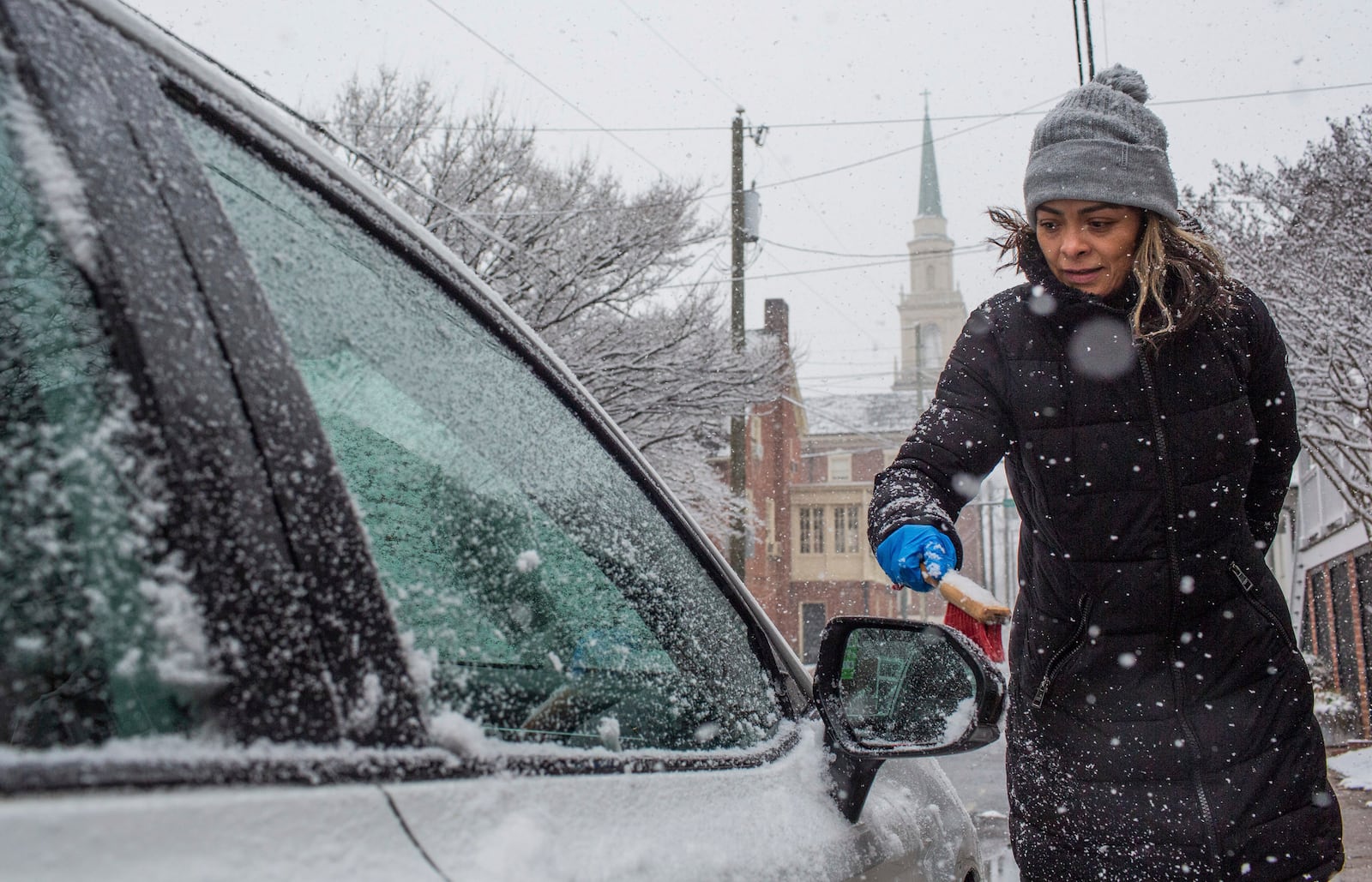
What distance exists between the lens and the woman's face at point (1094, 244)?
7.36 ft

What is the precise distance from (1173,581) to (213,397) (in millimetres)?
1807

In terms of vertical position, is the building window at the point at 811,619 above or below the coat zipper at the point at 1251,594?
below

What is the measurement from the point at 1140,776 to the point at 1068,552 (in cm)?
43

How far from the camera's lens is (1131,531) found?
2.07 m

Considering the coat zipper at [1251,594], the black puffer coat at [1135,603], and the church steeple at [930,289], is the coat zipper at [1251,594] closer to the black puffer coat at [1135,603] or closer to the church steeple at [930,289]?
the black puffer coat at [1135,603]

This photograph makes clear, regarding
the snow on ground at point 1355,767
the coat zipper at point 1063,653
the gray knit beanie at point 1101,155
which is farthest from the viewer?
the snow on ground at point 1355,767

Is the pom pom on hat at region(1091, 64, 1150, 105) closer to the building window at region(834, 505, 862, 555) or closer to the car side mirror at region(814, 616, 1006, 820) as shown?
the car side mirror at region(814, 616, 1006, 820)

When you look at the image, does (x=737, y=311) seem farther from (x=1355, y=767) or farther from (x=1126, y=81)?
(x=1126, y=81)

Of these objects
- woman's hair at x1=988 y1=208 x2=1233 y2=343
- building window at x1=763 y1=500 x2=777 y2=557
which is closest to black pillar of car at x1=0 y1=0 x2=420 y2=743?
woman's hair at x1=988 y1=208 x2=1233 y2=343

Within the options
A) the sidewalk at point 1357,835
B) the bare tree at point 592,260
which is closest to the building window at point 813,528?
the bare tree at point 592,260

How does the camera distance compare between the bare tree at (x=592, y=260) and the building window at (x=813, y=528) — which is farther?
the building window at (x=813, y=528)

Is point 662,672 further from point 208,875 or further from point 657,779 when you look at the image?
point 208,875

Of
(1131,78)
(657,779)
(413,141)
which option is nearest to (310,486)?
(657,779)

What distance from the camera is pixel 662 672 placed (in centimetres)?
146
